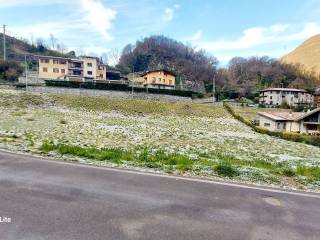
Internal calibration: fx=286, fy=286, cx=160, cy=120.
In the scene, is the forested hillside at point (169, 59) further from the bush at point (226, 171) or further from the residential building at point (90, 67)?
the bush at point (226, 171)

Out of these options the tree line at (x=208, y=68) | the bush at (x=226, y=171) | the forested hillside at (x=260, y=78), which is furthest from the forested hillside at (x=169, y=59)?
the bush at (x=226, y=171)

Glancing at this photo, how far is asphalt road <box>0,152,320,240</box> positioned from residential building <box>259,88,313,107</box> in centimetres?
8922

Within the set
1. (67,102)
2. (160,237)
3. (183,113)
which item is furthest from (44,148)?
(183,113)

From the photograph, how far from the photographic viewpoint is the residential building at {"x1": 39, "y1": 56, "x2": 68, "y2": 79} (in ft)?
282

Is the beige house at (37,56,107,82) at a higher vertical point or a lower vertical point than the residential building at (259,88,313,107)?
higher

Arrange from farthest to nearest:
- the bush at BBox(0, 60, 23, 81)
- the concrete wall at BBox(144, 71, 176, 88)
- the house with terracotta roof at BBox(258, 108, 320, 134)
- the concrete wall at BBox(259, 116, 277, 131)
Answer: the concrete wall at BBox(144, 71, 176, 88), the bush at BBox(0, 60, 23, 81), the concrete wall at BBox(259, 116, 277, 131), the house with terracotta roof at BBox(258, 108, 320, 134)

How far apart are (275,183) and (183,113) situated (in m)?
48.4

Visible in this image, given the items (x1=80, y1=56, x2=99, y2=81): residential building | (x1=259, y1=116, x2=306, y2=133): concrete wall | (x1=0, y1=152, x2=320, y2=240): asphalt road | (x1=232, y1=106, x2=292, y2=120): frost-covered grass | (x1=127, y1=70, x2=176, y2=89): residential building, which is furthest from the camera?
(x1=127, y1=70, x2=176, y2=89): residential building

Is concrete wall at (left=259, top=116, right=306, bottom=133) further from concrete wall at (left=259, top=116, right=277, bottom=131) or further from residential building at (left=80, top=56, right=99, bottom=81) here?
residential building at (left=80, top=56, right=99, bottom=81)

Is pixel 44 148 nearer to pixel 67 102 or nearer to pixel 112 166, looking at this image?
pixel 112 166

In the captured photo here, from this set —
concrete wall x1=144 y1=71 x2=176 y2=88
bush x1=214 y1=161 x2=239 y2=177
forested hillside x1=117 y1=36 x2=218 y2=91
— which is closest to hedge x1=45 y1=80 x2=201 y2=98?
concrete wall x1=144 y1=71 x2=176 y2=88

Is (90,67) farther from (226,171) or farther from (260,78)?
(226,171)

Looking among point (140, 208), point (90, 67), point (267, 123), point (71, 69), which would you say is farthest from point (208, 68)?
point (140, 208)

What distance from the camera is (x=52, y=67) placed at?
86938 millimetres
